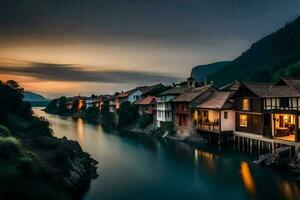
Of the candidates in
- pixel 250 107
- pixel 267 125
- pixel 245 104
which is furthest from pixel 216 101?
pixel 267 125

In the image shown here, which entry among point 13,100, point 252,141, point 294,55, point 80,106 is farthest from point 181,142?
point 80,106

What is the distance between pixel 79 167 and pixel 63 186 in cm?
768

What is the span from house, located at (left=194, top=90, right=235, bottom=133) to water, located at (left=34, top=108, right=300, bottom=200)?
3930 millimetres

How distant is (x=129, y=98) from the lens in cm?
10762

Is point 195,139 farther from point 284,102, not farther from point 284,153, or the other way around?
point 284,153

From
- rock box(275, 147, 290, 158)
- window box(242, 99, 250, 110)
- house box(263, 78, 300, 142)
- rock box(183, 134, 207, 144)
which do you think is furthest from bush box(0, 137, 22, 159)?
rock box(183, 134, 207, 144)

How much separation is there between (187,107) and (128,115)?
29388 mm

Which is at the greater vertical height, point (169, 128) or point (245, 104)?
point (245, 104)

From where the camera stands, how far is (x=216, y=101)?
187ft

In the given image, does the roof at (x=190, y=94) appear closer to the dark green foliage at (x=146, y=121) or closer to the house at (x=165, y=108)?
the house at (x=165, y=108)

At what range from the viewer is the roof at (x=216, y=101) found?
178 feet

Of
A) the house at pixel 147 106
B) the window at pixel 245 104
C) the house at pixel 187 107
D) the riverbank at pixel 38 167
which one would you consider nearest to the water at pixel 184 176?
the riverbank at pixel 38 167

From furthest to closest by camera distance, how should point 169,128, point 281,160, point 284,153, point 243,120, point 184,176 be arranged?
point 169,128 → point 243,120 → point 284,153 → point 281,160 → point 184,176

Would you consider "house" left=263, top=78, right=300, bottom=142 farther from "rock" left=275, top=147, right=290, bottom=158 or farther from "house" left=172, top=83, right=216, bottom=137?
"house" left=172, top=83, right=216, bottom=137
